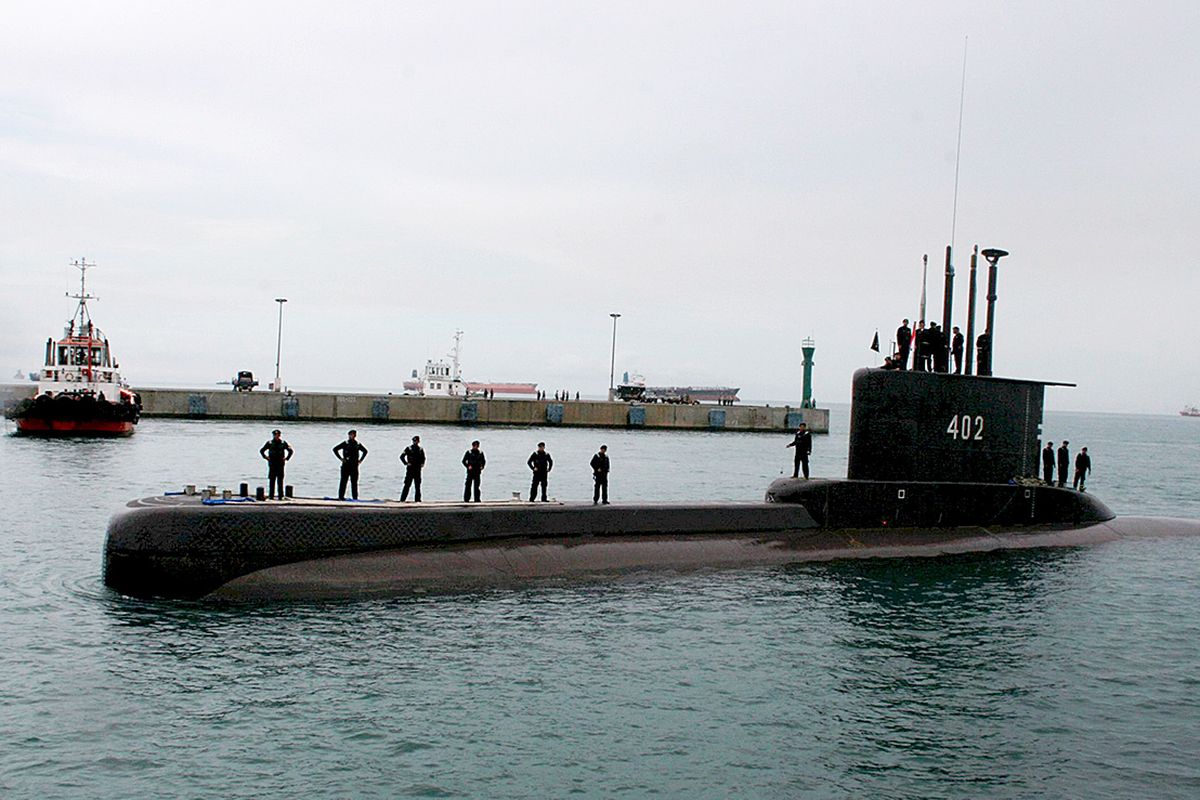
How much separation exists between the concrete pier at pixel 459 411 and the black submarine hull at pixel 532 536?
5815cm

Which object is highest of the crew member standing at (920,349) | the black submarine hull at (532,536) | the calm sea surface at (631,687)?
the crew member standing at (920,349)

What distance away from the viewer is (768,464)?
2159 inches

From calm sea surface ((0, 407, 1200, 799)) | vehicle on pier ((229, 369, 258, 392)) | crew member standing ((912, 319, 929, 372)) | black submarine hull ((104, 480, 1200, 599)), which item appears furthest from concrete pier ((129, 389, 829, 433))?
crew member standing ((912, 319, 929, 372))

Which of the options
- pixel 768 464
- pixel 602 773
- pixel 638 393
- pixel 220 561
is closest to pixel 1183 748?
pixel 602 773

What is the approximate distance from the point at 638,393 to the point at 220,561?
294 feet

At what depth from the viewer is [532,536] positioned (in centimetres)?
1700

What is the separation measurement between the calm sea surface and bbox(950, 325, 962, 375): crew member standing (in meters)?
3.49

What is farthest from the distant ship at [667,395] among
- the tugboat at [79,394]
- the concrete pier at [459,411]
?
the tugboat at [79,394]

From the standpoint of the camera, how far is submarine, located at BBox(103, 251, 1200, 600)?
14.7 m

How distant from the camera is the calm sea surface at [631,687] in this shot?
9.42 metres

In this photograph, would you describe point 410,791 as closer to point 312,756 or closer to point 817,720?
point 312,756

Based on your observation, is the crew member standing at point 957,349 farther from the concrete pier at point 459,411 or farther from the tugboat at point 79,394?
the concrete pier at point 459,411

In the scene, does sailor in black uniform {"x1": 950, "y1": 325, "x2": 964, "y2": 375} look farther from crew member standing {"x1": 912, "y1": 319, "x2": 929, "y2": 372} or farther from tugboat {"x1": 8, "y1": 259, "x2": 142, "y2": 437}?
tugboat {"x1": 8, "y1": 259, "x2": 142, "y2": 437}

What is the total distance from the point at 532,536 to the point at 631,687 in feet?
18.1
